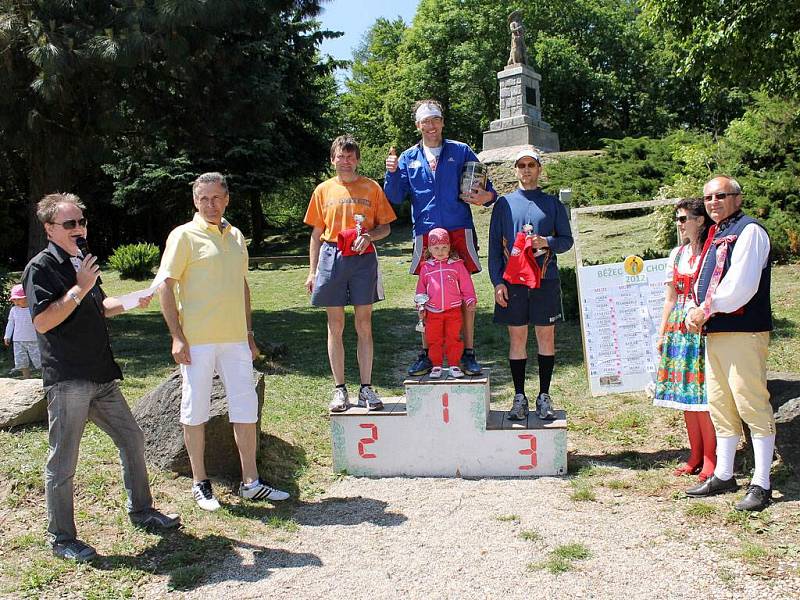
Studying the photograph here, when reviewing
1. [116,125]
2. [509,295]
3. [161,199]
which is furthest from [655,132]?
[509,295]

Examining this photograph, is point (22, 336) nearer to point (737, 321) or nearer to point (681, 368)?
point (681, 368)

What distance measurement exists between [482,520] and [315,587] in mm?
1158

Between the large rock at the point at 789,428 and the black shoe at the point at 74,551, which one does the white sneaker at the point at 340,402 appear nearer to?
the black shoe at the point at 74,551

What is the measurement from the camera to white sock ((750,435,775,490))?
434 cm

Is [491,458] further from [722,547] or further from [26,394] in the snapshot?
[26,394]

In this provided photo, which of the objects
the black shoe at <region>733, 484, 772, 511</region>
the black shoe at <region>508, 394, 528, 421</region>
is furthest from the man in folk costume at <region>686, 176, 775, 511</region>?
the black shoe at <region>508, 394, 528, 421</region>

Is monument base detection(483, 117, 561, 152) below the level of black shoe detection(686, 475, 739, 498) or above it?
above

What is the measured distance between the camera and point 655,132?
38.9m

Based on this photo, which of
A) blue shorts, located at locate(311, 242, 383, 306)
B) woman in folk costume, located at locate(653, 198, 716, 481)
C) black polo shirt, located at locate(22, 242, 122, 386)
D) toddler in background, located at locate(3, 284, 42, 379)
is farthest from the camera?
toddler in background, located at locate(3, 284, 42, 379)

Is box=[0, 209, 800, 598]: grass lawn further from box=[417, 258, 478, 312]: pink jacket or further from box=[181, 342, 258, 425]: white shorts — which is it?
box=[417, 258, 478, 312]: pink jacket

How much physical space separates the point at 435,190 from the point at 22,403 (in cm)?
377

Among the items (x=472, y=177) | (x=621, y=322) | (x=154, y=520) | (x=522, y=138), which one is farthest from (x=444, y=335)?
(x=522, y=138)

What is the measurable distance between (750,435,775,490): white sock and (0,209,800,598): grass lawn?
0.57 feet

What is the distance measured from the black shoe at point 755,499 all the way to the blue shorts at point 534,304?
1.63m
